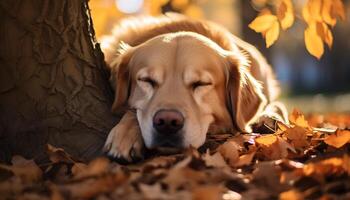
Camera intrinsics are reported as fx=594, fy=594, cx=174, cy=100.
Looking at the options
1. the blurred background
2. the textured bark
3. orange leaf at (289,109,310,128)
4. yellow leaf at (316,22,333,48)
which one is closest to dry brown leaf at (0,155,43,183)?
the textured bark

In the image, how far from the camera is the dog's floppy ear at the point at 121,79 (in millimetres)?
4615

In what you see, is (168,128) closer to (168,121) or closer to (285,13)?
(168,121)

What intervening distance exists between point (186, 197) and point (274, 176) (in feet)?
1.88

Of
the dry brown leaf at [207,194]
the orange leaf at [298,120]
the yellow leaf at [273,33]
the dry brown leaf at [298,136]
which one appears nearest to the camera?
the dry brown leaf at [207,194]

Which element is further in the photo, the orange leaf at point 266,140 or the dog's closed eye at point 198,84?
the dog's closed eye at point 198,84

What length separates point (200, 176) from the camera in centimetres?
314

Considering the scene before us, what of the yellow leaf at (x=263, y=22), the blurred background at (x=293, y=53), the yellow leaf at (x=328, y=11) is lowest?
the blurred background at (x=293, y=53)

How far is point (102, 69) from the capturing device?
477 cm

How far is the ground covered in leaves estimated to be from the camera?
299 cm

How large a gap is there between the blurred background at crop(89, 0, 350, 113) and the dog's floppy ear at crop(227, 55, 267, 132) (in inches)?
180

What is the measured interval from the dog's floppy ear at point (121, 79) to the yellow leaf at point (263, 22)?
105 cm

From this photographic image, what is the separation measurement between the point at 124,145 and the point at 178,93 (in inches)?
22.8

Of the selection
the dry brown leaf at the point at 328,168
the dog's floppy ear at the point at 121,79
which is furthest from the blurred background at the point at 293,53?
the dry brown leaf at the point at 328,168

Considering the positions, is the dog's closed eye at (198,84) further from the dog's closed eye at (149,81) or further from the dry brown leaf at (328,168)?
the dry brown leaf at (328,168)
